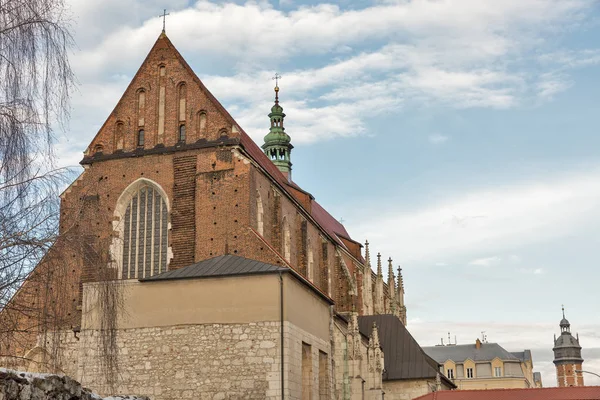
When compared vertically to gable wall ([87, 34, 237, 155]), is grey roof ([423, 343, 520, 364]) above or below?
below

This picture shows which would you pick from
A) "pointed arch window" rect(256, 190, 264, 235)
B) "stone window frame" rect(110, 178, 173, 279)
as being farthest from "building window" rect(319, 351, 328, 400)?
"stone window frame" rect(110, 178, 173, 279)

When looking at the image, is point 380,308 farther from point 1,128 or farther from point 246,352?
point 1,128

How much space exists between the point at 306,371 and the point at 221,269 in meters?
4.12

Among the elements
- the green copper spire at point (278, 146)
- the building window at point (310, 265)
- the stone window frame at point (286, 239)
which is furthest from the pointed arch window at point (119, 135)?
the green copper spire at point (278, 146)

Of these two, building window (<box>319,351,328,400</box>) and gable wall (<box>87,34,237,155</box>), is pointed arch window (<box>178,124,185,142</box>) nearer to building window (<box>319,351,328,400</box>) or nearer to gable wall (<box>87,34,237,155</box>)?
gable wall (<box>87,34,237,155</box>)

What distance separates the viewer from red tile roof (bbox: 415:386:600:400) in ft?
84.2

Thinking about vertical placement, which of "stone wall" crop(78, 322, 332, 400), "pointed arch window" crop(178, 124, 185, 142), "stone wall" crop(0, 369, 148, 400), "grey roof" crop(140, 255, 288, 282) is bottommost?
"stone wall" crop(0, 369, 148, 400)

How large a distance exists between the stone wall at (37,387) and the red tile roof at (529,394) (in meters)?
18.4

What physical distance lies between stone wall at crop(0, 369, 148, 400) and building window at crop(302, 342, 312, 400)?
13739 mm

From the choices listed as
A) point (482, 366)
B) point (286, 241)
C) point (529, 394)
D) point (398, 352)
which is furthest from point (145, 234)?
point (482, 366)

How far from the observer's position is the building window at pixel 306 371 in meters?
24.0

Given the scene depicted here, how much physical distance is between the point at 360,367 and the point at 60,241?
20.3 meters

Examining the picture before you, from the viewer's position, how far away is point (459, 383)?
92312mm

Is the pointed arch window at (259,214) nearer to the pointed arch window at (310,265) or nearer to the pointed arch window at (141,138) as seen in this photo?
the pointed arch window at (141,138)
